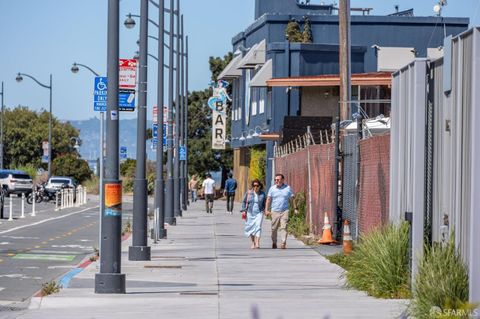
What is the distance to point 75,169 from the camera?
10106 centimetres

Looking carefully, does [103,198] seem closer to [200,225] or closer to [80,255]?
[80,255]

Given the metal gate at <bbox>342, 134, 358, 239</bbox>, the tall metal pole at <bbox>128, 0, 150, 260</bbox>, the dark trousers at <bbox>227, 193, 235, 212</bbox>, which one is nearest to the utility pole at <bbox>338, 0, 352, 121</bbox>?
the metal gate at <bbox>342, 134, 358, 239</bbox>

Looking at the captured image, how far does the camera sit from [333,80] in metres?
46.8

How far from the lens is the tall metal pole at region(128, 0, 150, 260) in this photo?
78.8ft

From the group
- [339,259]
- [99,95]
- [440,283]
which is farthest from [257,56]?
[440,283]

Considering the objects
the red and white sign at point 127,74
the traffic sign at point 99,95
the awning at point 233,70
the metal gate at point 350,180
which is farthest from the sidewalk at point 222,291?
the awning at point 233,70

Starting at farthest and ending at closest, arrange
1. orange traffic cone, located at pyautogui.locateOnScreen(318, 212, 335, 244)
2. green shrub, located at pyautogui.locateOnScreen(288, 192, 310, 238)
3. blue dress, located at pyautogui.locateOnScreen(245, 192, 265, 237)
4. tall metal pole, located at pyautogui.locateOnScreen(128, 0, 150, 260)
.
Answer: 1. green shrub, located at pyautogui.locateOnScreen(288, 192, 310, 238)
2. orange traffic cone, located at pyautogui.locateOnScreen(318, 212, 335, 244)
3. blue dress, located at pyautogui.locateOnScreen(245, 192, 265, 237)
4. tall metal pole, located at pyautogui.locateOnScreen(128, 0, 150, 260)

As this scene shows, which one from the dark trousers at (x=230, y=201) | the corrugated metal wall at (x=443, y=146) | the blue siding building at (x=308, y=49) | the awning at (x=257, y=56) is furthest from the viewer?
the awning at (x=257, y=56)

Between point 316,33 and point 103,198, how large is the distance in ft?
134

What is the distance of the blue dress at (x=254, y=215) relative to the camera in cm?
2855

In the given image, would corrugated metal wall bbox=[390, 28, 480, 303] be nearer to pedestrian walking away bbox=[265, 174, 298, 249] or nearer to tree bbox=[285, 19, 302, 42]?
pedestrian walking away bbox=[265, 174, 298, 249]

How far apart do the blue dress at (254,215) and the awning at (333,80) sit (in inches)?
666

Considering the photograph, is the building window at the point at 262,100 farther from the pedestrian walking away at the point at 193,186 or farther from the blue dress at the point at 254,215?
the blue dress at the point at 254,215

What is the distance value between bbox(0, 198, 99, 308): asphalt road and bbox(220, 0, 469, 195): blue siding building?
10.7 meters
